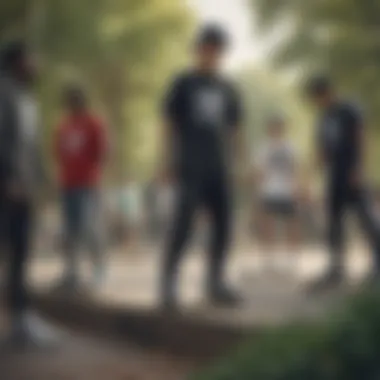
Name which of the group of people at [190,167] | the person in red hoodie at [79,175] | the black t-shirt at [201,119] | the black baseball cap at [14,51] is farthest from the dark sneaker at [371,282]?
the black baseball cap at [14,51]

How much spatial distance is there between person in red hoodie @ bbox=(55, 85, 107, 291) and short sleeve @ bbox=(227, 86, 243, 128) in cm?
17

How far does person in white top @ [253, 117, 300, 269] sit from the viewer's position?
1.93m

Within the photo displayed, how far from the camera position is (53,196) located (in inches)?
78.2

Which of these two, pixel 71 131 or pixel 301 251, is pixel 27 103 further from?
pixel 301 251

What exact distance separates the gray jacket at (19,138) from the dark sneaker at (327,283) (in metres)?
0.38

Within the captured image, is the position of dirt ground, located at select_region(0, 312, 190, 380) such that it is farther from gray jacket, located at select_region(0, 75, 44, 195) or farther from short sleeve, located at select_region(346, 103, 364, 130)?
short sleeve, located at select_region(346, 103, 364, 130)

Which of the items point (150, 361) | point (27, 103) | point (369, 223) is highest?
point (27, 103)

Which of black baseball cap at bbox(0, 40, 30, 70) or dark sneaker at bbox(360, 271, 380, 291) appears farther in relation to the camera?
black baseball cap at bbox(0, 40, 30, 70)

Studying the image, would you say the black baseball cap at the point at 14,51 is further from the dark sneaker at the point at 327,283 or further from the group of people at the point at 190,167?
the dark sneaker at the point at 327,283

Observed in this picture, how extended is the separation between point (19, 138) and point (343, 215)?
0.43 meters

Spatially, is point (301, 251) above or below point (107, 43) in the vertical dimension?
below

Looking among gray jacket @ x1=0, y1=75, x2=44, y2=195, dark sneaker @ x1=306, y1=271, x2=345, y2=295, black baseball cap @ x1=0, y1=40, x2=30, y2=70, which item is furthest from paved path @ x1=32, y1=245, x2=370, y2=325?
black baseball cap @ x1=0, y1=40, x2=30, y2=70

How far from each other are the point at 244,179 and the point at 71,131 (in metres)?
0.23

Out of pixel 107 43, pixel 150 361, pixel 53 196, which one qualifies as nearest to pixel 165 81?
pixel 107 43
